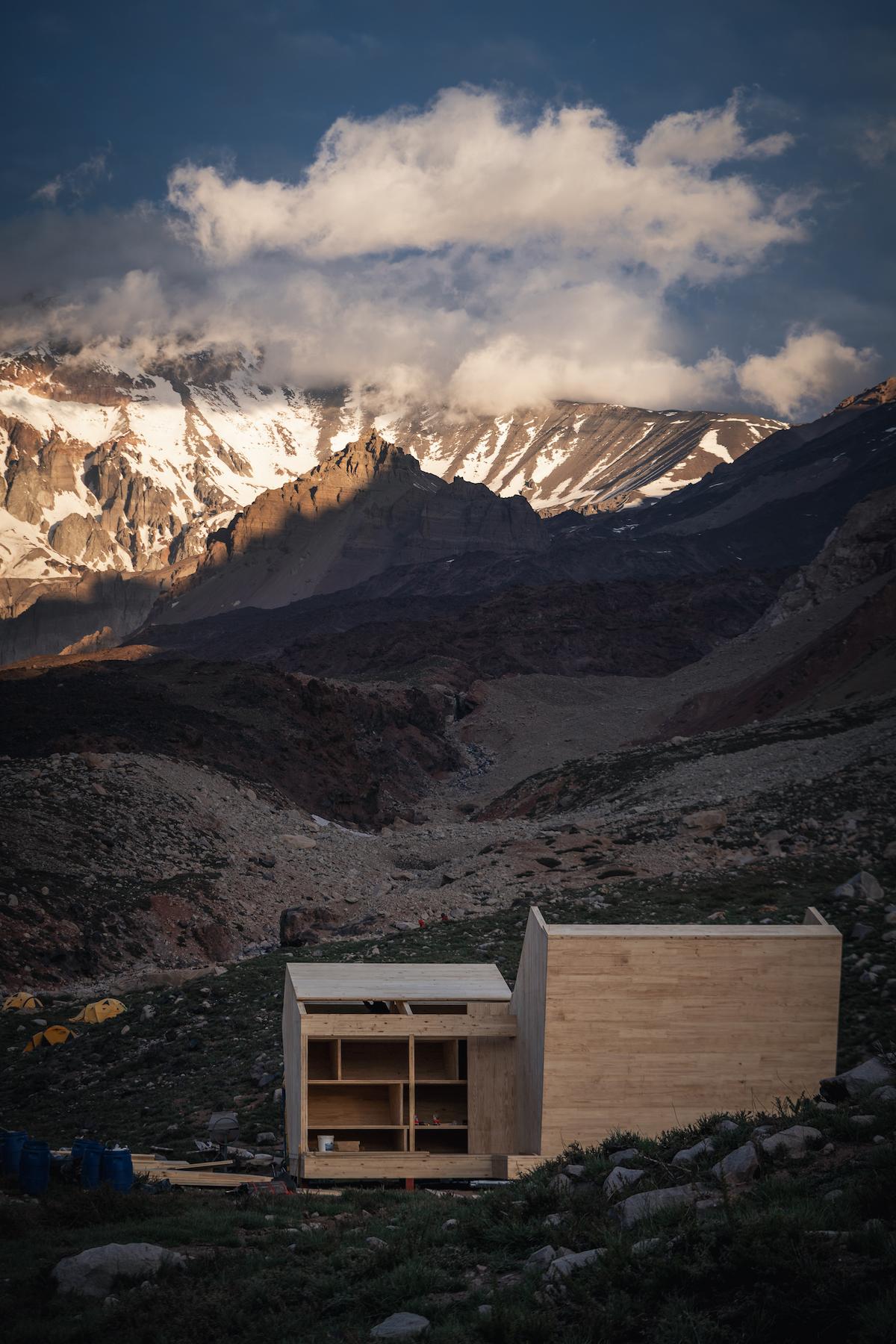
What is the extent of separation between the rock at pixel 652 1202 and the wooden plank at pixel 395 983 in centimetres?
564

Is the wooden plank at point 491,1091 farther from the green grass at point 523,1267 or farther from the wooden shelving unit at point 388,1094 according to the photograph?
the green grass at point 523,1267

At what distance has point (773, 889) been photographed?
23.2m

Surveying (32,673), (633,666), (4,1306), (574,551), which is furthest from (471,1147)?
(574,551)

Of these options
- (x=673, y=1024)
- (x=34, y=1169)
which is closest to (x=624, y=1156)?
(x=673, y=1024)

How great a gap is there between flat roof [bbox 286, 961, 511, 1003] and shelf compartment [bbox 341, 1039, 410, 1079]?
78 centimetres

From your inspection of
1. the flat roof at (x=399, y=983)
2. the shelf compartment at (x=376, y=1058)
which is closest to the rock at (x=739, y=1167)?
the flat roof at (x=399, y=983)

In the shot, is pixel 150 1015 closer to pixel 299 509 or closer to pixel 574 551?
pixel 574 551

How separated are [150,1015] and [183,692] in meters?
39.9

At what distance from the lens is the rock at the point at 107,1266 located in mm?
8445

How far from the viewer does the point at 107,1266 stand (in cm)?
859

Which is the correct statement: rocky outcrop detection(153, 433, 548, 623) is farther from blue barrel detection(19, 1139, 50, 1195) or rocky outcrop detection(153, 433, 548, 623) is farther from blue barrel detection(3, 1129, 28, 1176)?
blue barrel detection(19, 1139, 50, 1195)

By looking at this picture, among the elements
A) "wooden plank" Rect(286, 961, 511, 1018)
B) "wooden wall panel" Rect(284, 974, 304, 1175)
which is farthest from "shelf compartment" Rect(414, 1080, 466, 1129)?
"wooden wall panel" Rect(284, 974, 304, 1175)

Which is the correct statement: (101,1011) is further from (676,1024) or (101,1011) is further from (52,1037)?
(676,1024)

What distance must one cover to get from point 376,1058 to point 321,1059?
74cm
